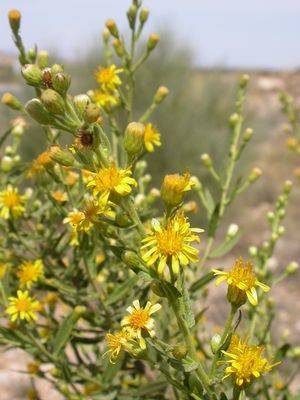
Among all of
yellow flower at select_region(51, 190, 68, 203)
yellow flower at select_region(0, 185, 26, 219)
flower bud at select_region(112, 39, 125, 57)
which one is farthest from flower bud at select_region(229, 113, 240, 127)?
yellow flower at select_region(0, 185, 26, 219)

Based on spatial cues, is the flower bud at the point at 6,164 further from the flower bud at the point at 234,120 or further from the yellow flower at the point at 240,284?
the yellow flower at the point at 240,284

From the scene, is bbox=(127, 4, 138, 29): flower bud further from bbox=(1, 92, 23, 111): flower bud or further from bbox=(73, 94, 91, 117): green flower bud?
bbox=(73, 94, 91, 117): green flower bud

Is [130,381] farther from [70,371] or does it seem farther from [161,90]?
[161,90]

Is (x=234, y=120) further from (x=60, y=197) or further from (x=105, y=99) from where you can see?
(x=60, y=197)

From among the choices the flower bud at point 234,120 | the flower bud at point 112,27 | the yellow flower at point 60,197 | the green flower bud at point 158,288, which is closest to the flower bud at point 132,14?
the flower bud at point 112,27

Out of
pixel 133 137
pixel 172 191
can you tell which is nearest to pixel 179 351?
pixel 172 191

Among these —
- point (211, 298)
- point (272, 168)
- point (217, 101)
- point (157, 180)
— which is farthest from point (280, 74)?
point (211, 298)
